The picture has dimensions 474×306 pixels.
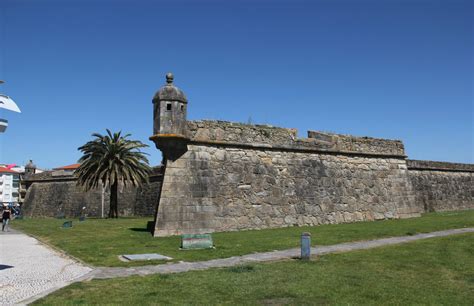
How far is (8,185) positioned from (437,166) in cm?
9068

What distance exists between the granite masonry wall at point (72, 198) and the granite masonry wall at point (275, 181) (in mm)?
13953

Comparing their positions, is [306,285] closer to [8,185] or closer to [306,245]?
[306,245]

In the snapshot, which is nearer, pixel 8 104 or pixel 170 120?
pixel 8 104

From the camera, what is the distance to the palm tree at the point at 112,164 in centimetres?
2658

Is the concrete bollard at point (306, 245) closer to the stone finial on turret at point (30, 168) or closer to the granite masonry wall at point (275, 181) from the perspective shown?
the granite masonry wall at point (275, 181)

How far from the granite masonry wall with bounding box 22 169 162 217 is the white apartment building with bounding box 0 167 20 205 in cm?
6221

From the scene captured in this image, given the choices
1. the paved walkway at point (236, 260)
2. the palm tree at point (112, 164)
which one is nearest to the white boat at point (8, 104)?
the paved walkway at point (236, 260)

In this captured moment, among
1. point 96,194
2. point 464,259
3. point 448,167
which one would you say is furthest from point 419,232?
point 96,194

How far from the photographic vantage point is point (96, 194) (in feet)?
106

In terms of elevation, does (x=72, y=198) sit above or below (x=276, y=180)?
below

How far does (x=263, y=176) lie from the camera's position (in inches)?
603

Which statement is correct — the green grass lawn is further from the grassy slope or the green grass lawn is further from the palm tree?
the palm tree

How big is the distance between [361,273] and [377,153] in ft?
42.4

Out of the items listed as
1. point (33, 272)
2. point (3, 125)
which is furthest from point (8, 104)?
point (33, 272)
